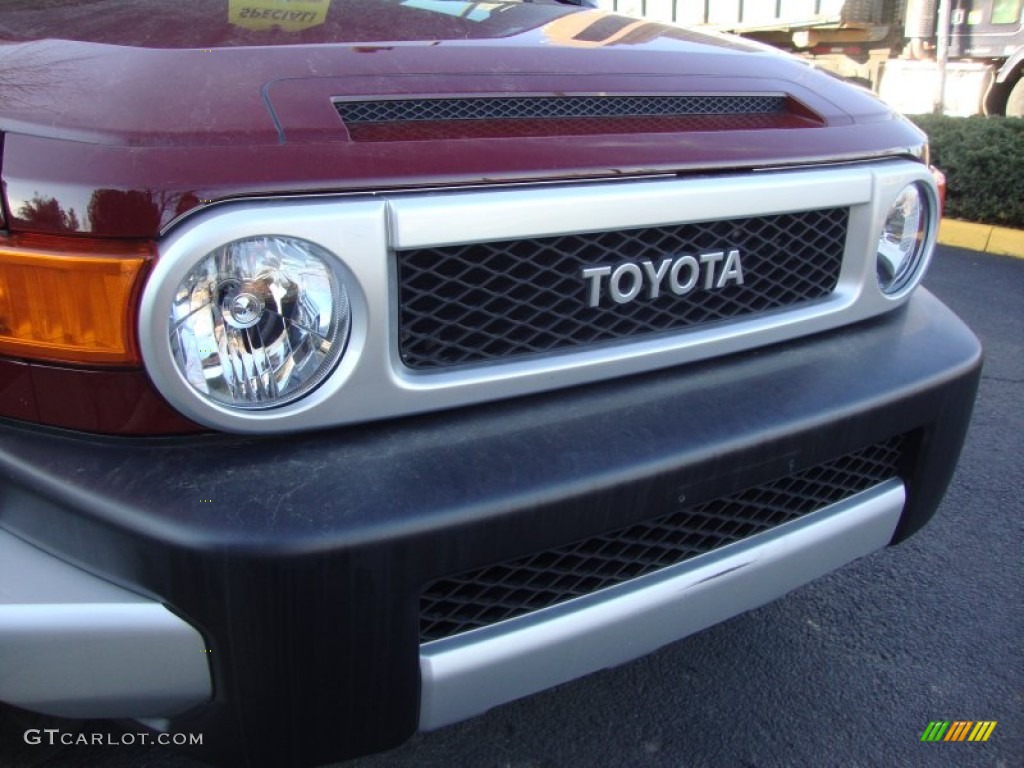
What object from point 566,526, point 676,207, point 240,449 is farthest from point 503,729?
point 676,207

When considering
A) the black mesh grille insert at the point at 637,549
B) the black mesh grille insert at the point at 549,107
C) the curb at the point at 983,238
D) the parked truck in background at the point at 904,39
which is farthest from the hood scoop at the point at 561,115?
the parked truck in background at the point at 904,39

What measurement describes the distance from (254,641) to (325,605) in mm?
100

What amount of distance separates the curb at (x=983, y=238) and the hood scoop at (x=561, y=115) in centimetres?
501

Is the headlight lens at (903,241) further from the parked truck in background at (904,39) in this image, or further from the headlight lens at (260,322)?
the parked truck in background at (904,39)

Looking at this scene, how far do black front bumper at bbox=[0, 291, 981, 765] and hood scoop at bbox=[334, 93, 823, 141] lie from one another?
42cm

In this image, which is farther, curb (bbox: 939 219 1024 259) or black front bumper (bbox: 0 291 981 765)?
curb (bbox: 939 219 1024 259)

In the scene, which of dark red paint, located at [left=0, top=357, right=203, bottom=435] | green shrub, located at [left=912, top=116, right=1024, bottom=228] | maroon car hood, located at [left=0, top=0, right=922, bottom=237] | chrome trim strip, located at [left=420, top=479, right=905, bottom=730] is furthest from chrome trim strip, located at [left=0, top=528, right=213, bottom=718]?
green shrub, located at [left=912, top=116, right=1024, bottom=228]

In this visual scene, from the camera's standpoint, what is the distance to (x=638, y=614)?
144 cm

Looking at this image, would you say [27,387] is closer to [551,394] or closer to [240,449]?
[240,449]

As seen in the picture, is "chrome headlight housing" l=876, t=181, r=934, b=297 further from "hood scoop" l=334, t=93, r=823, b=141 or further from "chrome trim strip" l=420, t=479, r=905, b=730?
"chrome trim strip" l=420, t=479, r=905, b=730

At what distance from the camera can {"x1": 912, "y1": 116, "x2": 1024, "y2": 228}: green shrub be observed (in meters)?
6.22

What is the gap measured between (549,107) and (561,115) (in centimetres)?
2

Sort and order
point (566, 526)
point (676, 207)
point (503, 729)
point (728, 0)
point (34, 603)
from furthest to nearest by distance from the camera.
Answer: point (728, 0) < point (503, 729) < point (676, 207) < point (566, 526) < point (34, 603)

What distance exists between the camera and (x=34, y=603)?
1161 mm
